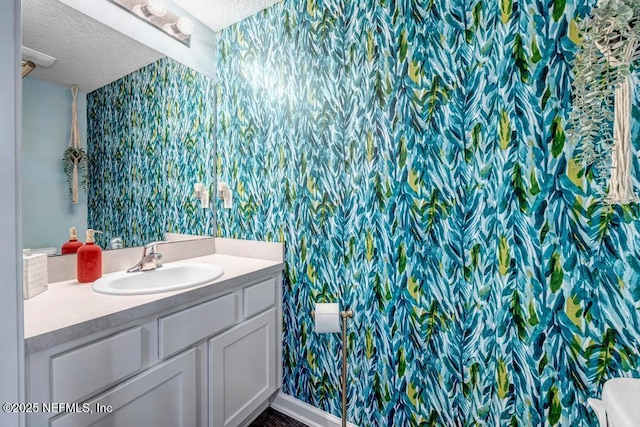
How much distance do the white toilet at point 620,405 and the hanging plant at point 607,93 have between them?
21.7 inches

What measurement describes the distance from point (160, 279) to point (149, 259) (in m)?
0.12

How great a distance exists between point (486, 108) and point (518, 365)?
105 centimetres

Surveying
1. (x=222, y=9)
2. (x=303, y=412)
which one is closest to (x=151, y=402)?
(x=303, y=412)

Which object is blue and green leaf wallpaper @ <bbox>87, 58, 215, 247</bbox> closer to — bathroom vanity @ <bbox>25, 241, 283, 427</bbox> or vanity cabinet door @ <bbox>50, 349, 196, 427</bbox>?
bathroom vanity @ <bbox>25, 241, 283, 427</bbox>

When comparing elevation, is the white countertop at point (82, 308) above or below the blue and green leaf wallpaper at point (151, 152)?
below

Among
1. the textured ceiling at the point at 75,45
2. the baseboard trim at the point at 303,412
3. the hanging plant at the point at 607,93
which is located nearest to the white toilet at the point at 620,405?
the hanging plant at the point at 607,93

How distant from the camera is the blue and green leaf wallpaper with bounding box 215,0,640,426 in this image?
3.75 feet

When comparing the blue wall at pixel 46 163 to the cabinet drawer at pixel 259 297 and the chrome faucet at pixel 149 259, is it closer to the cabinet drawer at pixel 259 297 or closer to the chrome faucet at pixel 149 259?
the chrome faucet at pixel 149 259

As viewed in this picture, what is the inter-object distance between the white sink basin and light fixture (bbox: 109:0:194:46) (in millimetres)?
1395

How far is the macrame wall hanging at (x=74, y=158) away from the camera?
1.40 m

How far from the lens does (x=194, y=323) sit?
130 cm

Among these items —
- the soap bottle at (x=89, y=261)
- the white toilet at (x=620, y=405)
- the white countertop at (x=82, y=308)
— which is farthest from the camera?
the soap bottle at (x=89, y=261)

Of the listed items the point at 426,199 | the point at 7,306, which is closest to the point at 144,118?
the point at 7,306

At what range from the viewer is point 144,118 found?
69.3 inches
